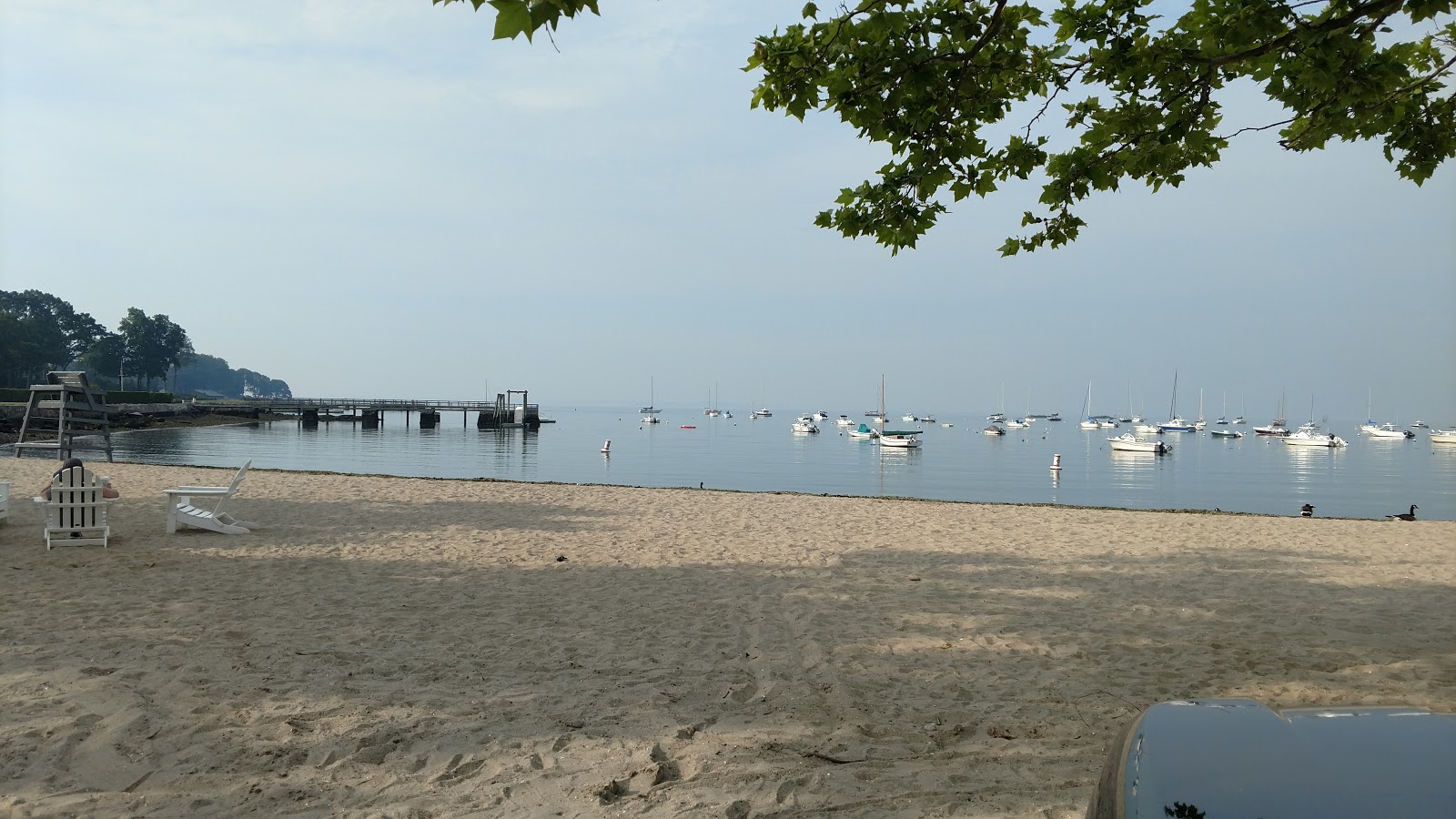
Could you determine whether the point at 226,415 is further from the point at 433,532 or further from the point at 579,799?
the point at 579,799

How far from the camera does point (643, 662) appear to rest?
5.53 m

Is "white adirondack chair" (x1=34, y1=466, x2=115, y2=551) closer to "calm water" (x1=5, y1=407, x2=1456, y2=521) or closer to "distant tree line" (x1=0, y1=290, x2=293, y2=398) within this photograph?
"calm water" (x1=5, y1=407, x2=1456, y2=521)

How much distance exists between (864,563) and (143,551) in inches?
308

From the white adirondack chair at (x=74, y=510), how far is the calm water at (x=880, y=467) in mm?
19957

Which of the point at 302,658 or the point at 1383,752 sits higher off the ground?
the point at 1383,752

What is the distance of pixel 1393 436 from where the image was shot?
406 ft

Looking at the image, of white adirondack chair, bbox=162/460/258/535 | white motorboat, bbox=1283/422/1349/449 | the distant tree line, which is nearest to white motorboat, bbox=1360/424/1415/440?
white motorboat, bbox=1283/422/1349/449

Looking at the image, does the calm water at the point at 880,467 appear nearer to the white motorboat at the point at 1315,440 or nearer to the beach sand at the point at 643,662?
the white motorboat at the point at 1315,440

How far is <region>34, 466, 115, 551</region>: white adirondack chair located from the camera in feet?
30.0

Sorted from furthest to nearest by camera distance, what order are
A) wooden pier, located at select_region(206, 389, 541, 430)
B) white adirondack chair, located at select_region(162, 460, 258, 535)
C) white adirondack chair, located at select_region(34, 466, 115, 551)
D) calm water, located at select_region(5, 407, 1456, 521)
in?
wooden pier, located at select_region(206, 389, 541, 430), calm water, located at select_region(5, 407, 1456, 521), white adirondack chair, located at select_region(162, 460, 258, 535), white adirondack chair, located at select_region(34, 466, 115, 551)

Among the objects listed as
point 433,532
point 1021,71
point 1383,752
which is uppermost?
point 1021,71

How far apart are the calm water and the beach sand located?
20.4 meters

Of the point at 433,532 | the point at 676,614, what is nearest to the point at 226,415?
the point at 433,532

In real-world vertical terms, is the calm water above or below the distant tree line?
below
